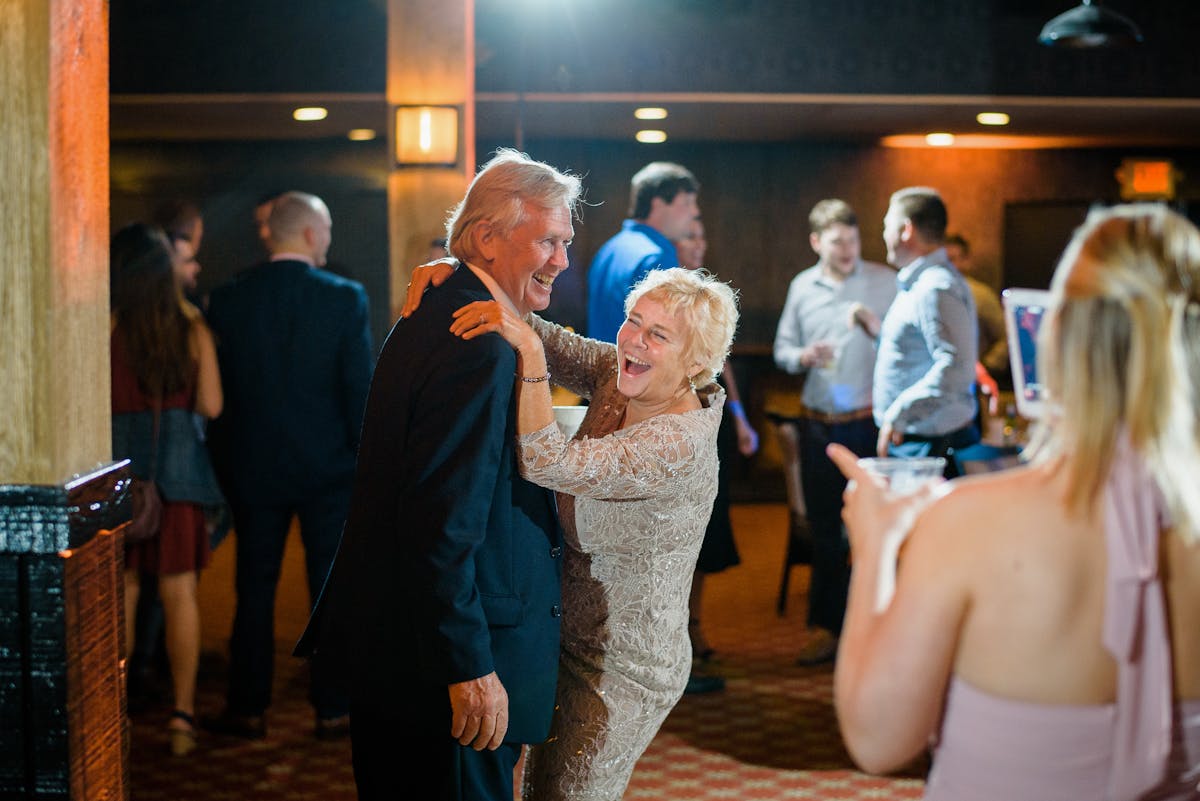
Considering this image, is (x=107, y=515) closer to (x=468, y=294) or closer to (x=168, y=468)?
(x=468, y=294)

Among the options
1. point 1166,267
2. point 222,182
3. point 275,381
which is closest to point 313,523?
point 275,381

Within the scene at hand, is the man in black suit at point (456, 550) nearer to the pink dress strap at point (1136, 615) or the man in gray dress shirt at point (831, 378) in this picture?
the pink dress strap at point (1136, 615)

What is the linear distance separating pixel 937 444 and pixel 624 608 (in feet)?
8.08

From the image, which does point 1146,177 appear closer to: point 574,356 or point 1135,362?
point 574,356

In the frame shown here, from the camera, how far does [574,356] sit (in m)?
2.75

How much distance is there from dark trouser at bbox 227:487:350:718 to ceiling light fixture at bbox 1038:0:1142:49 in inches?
165

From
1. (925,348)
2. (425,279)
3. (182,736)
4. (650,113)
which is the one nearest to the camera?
(425,279)

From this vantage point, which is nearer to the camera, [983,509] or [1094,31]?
[983,509]

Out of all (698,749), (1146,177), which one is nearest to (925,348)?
(698,749)

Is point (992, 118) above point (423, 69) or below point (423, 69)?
above

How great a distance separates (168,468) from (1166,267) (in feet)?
11.3

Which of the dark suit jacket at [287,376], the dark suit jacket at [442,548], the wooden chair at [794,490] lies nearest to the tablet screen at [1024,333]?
the dark suit jacket at [442,548]

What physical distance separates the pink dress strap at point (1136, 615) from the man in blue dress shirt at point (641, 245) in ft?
9.87

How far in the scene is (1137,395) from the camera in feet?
4.47
